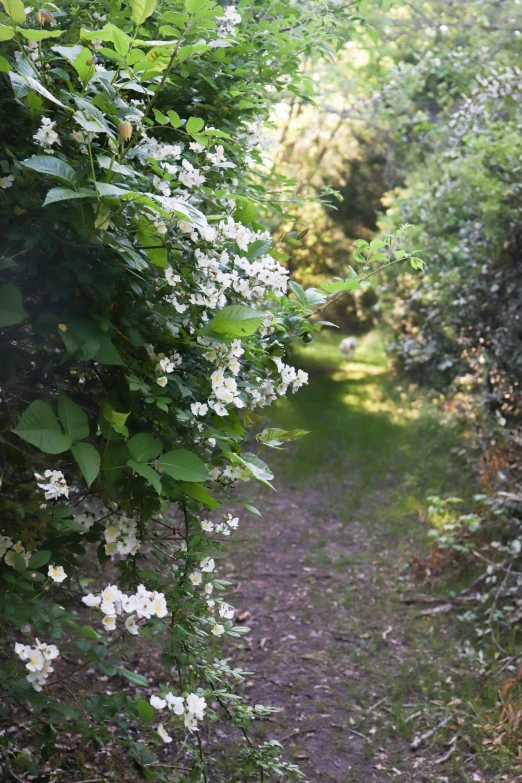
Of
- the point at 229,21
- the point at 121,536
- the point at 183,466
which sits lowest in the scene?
the point at 121,536

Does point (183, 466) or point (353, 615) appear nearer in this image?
point (183, 466)

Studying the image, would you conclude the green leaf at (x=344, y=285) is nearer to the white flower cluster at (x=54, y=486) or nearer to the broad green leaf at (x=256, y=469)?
the broad green leaf at (x=256, y=469)

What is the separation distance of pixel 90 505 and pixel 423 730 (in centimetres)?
205

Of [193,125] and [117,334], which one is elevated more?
[193,125]

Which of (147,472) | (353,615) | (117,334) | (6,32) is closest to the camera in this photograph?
(6,32)

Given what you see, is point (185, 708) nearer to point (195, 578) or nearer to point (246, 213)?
point (195, 578)

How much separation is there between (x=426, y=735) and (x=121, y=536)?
222 cm

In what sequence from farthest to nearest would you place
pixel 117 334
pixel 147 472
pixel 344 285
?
pixel 344 285, pixel 117 334, pixel 147 472

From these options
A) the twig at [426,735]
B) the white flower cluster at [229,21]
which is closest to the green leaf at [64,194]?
the white flower cluster at [229,21]

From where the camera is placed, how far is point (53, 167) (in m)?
1.30

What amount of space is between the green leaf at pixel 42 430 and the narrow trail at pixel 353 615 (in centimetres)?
71

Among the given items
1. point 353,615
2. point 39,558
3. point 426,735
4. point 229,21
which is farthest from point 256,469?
point 353,615

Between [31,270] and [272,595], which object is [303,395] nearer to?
[272,595]

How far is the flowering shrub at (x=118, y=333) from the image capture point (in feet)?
4.57
